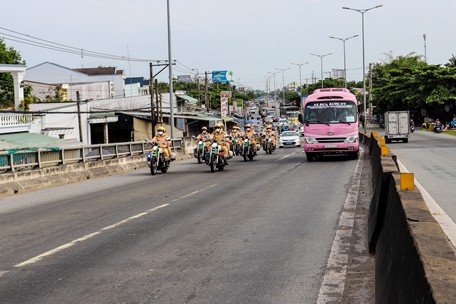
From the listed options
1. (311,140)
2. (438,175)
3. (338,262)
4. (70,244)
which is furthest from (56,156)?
(338,262)

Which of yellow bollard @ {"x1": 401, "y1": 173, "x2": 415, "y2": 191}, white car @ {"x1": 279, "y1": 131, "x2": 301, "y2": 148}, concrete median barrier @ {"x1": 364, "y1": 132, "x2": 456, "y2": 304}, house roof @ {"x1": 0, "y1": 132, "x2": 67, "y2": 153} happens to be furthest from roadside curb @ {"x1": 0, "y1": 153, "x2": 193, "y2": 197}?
white car @ {"x1": 279, "y1": 131, "x2": 301, "y2": 148}

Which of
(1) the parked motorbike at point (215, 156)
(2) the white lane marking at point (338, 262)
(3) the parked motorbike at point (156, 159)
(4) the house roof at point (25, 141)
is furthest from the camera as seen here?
(4) the house roof at point (25, 141)

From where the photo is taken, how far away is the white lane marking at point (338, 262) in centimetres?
664

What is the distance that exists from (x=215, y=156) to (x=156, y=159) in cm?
218

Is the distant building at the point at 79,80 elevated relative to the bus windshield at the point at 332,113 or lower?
elevated

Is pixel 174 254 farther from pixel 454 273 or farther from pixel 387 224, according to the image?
pixel 454 273

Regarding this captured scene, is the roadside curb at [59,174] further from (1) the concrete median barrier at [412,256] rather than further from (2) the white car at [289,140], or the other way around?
(2) the white car at [289,140]

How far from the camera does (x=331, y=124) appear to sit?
29.1m

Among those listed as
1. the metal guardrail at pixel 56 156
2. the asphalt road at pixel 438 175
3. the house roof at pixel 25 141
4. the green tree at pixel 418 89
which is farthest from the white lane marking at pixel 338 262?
the green tree at pixel 418 89

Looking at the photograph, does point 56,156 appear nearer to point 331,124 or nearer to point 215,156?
point 215,156

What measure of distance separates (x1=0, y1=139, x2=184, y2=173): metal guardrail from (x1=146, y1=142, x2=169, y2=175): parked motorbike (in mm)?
2389

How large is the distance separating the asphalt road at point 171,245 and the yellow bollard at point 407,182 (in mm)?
1338

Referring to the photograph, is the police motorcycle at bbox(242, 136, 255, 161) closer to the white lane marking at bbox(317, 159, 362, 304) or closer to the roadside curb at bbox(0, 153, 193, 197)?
the roadside curb at bbox(0, 153, 193, 197)

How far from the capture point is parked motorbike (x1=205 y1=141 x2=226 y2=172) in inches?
955
